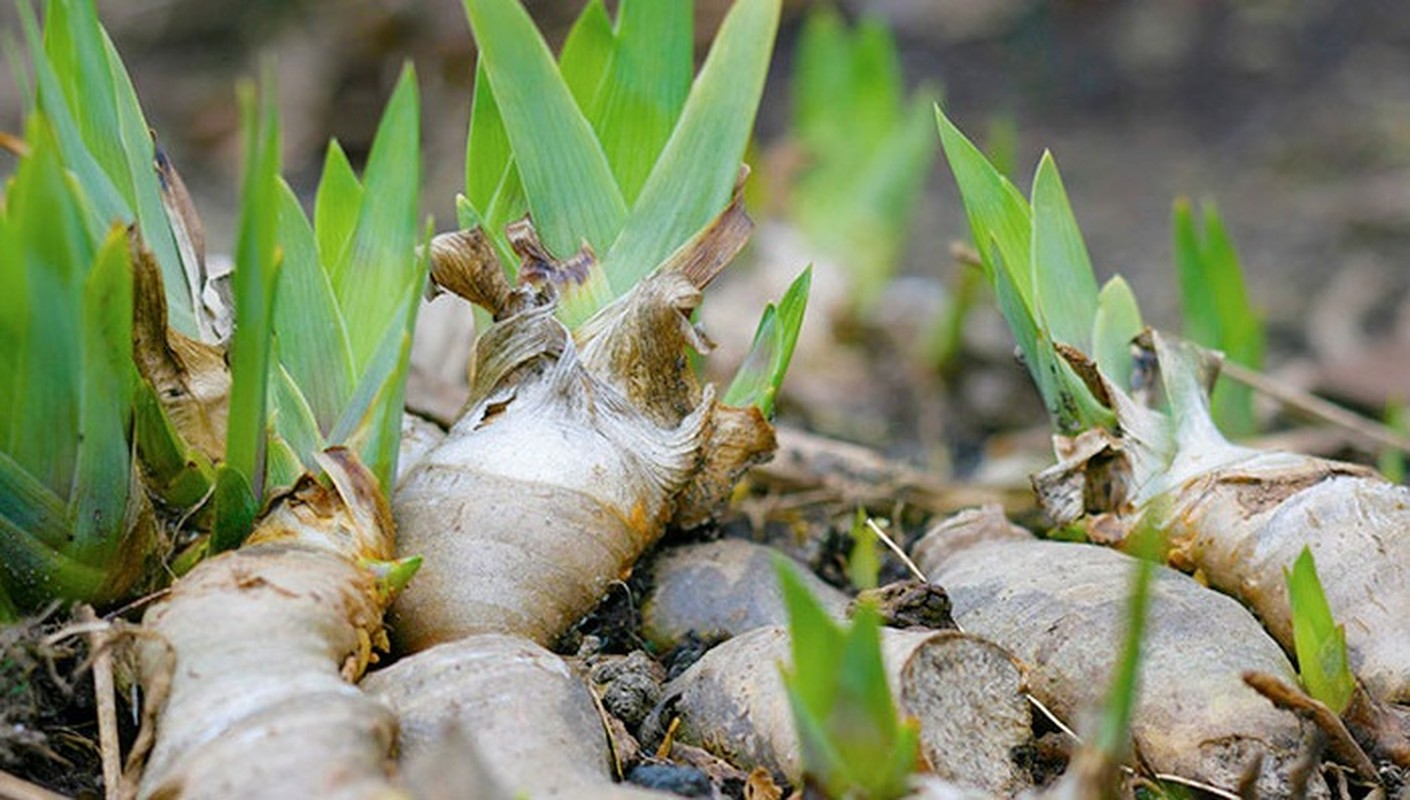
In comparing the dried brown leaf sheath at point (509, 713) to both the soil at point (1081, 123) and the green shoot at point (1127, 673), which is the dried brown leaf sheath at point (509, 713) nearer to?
the green shoot at point (1127, 673)

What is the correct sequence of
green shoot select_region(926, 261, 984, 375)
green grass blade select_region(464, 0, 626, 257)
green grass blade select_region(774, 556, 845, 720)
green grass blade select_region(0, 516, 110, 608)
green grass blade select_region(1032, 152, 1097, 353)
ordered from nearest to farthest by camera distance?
1. green grass blade select_region(774, 556, 845, 720)
2. green grass blade select_region(0, 516, 110, 608)
3. green grass blade select_region(464, 0, 626, 257)
4. green grass blade select_region(1032, 152, 1097, 353)
5. green shoot select_region(926, 261, 984, 375)

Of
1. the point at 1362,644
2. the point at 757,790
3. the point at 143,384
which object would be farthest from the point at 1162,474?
the point at 143,384

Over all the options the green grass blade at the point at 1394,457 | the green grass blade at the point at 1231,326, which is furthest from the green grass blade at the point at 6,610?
the green grass blade at the point at 1394,457

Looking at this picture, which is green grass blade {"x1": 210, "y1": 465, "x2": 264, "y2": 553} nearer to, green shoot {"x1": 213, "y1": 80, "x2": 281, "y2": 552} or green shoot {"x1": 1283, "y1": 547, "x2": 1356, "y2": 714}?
green shoot {"x1": 213, "y1": 80, "x2": 281, "y2": 552}

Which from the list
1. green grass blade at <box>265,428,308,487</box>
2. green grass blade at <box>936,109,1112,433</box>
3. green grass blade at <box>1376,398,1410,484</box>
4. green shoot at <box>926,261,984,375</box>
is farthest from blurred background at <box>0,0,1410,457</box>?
green grass blade at <box>265,428,308,487</box>

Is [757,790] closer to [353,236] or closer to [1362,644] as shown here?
[1362,644]

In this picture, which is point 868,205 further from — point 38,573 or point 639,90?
point 38,573

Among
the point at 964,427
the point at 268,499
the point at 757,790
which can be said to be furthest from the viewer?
the point at 964,427
